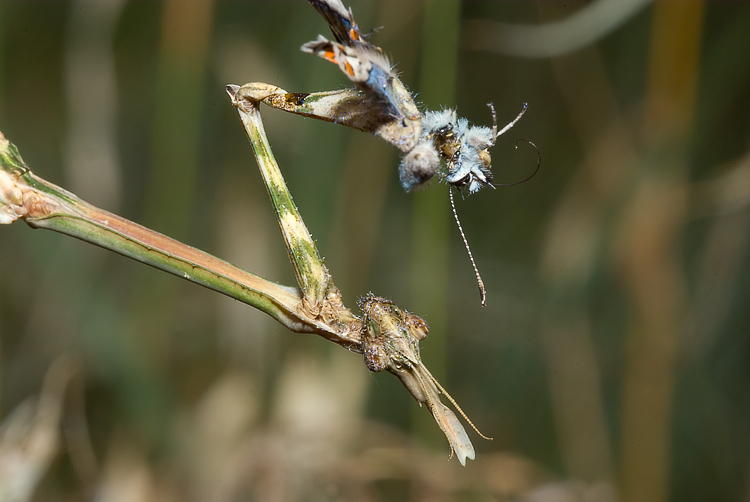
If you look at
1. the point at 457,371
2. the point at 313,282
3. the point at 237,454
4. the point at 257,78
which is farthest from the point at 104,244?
the point at 457,371

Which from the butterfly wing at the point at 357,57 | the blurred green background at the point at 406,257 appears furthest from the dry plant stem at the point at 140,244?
the blurred green background at the point at 406,257

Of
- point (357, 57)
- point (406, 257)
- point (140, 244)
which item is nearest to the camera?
point (357, 57)

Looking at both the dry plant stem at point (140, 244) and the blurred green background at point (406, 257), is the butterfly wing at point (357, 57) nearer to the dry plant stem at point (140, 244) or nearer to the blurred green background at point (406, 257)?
the dry plant stem at point (140, 244)

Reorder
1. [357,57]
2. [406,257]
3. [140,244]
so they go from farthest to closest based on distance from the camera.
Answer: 1. [406,257]
2. [140,244]
3. [357,57]

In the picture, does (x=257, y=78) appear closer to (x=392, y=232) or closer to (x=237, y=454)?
(x=392, y=232)

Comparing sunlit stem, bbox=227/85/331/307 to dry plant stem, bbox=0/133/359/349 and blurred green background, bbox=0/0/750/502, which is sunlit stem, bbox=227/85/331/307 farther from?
blurred green background, bbox=0/0/750/502

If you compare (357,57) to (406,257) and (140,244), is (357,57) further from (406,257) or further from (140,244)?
(406,257)

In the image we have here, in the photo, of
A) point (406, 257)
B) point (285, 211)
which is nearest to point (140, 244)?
point (285, 211)
